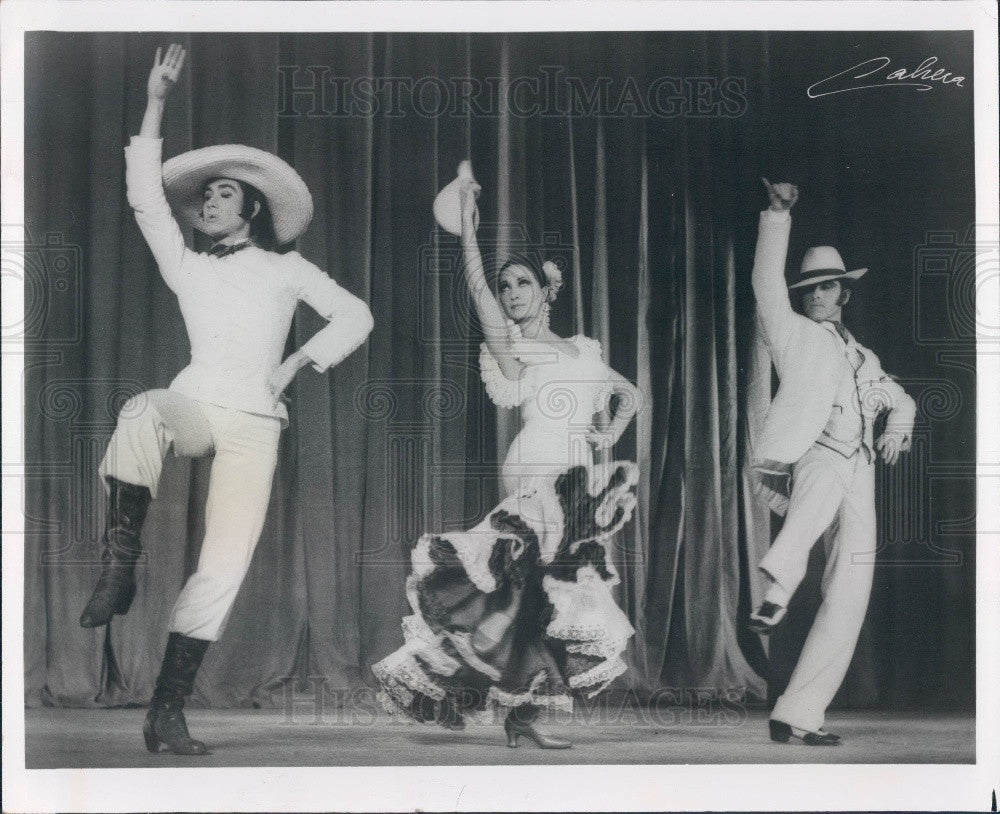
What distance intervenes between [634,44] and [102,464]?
225 cm

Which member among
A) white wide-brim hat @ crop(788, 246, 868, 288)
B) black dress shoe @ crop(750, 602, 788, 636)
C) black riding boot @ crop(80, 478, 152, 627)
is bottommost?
black dress shoe @ crop(750, 602, 788, 636)

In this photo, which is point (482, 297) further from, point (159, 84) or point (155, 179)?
point (159, 84)

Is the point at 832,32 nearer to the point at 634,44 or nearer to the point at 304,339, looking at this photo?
the point at 634,44

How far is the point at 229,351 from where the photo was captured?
3527mm

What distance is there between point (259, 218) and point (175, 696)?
158 cm

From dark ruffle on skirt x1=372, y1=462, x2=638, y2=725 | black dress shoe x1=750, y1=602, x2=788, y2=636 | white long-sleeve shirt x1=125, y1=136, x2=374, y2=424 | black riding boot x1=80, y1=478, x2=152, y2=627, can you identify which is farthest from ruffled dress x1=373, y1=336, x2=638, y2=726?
black riding boot x1=80, y1=478, x2=152, y2=627

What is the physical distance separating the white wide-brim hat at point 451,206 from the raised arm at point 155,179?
2.79ft

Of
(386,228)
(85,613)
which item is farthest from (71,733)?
(386,228)

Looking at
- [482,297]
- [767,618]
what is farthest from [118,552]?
[767,618]

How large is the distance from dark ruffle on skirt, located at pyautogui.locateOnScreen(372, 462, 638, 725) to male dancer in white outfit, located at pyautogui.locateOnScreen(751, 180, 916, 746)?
57cm

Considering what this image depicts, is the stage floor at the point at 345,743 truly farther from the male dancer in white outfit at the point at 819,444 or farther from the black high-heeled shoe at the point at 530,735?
the male dancer in white outfit at the point at 819,444

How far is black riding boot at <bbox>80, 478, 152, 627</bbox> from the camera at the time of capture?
3.50 m
